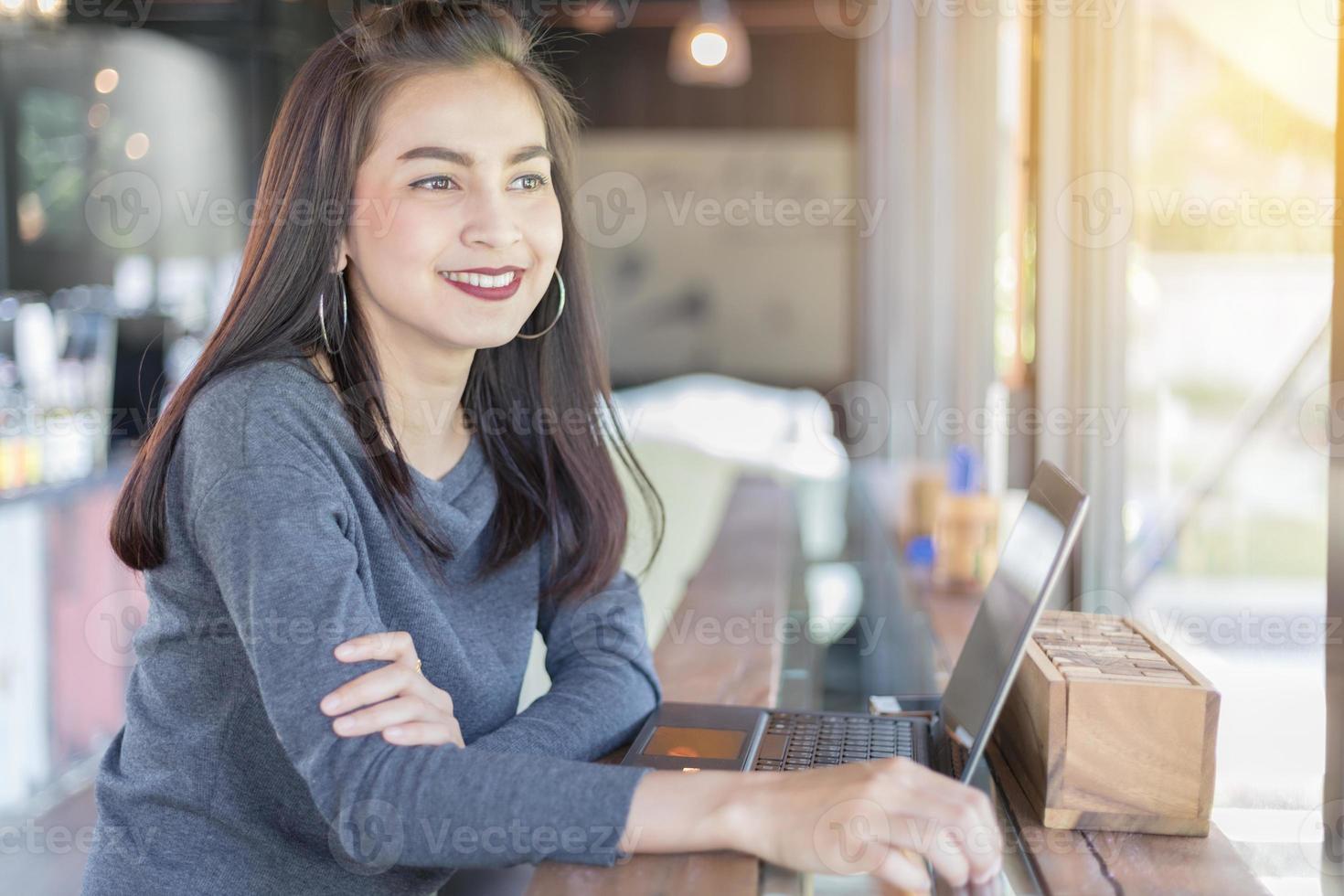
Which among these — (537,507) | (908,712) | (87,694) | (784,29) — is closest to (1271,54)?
(908,712)

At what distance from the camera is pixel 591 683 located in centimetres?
105

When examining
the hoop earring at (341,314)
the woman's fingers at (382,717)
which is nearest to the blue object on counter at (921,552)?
the hoop earring at (341,314)

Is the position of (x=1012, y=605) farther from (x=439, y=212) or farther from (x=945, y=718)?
(x=439, y=212)

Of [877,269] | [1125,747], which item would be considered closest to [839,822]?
[1125,747]

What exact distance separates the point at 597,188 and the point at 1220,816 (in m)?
5.46

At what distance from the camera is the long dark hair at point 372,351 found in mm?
992

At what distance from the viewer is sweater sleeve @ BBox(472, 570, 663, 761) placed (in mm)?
966

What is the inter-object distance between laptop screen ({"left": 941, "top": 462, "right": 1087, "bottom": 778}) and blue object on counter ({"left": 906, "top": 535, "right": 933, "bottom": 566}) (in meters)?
0.79

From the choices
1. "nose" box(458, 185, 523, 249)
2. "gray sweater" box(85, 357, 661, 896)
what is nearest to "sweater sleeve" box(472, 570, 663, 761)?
"gray sweater" box(85, 357, 661, 896)

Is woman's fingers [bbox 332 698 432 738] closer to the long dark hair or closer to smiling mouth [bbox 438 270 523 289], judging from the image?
the long dark hair

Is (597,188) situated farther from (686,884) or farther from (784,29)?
(686,884)

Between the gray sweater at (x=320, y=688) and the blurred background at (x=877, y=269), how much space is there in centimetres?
47

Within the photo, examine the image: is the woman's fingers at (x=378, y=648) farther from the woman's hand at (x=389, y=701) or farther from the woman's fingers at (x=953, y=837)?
the woman's fingers at (x=953, y=837)

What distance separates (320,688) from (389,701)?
0.04 m
